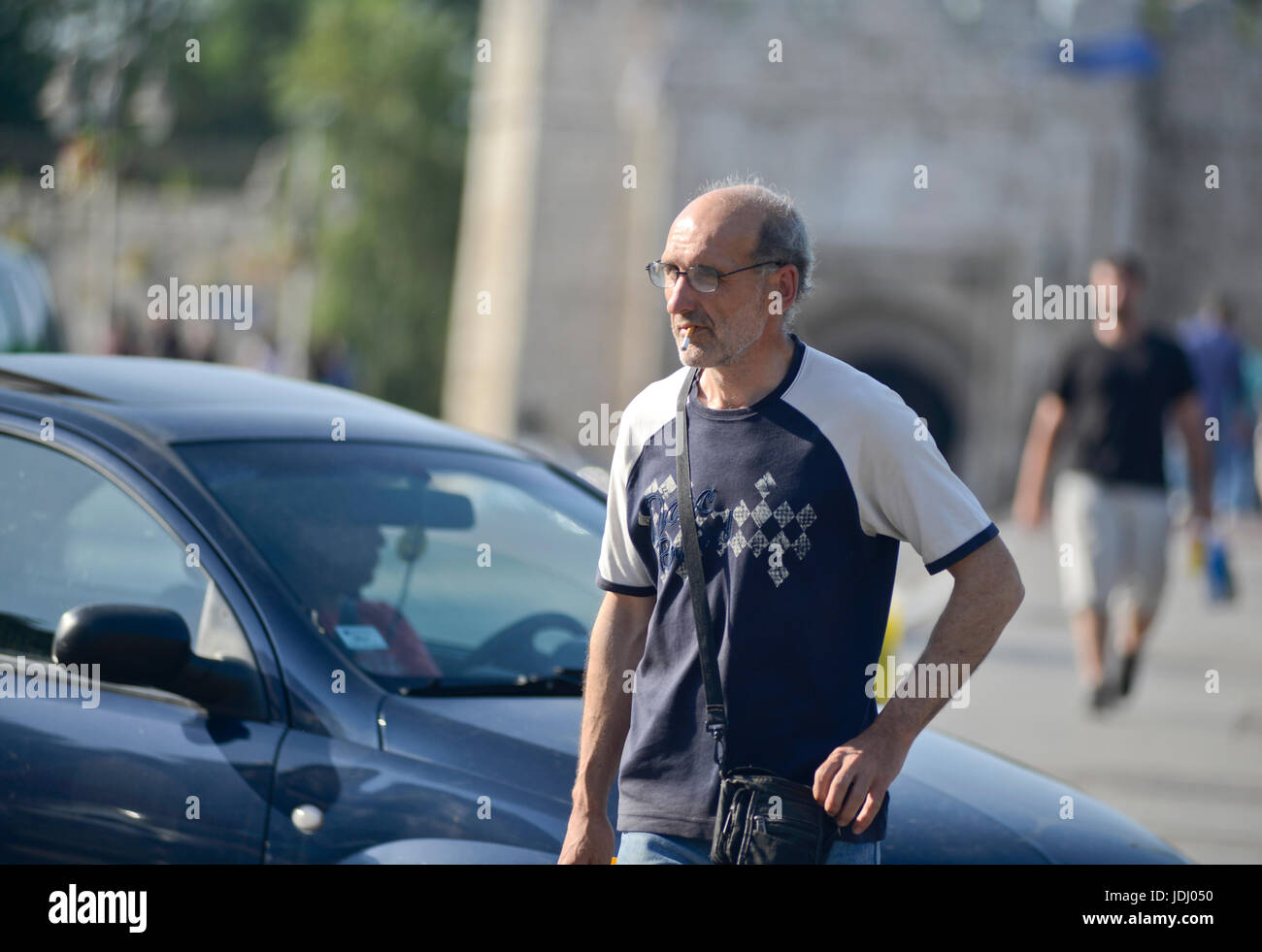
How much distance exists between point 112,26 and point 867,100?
12.6 metres

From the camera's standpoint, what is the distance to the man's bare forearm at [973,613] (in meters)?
2.64

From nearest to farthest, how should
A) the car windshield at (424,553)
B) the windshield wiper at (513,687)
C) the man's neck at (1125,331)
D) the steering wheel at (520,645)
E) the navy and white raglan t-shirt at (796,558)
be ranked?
the navy and white raglan t-shirt at (796,558) → the windshield wiper at (513,687) → the car windshield at (424,553) → the steering wheel at (520,645) → the man's neck at (1125,331)

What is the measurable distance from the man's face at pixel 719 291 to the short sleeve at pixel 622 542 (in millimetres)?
260

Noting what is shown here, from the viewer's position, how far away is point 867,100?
27078 mm

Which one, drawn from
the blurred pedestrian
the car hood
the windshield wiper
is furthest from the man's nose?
the blurred pedestrian

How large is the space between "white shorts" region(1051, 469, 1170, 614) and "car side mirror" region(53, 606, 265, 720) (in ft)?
18.8

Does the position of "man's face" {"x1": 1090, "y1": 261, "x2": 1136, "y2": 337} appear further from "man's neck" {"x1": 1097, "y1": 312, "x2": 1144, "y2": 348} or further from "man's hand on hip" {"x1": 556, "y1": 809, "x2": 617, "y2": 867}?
"man's hand on hip" {"x1": 556, "y1": 809, "x2": 617, "y2": 867}

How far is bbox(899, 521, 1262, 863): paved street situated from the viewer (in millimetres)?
6672

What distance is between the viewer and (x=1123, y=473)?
824 cm

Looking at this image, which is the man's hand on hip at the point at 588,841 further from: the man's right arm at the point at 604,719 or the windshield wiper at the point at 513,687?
the windshield wiper at the point at 513,687

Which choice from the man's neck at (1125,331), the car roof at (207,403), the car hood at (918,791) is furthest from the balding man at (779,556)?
the man's neck at (1125,331)

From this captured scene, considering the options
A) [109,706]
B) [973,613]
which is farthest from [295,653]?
[973,613]
